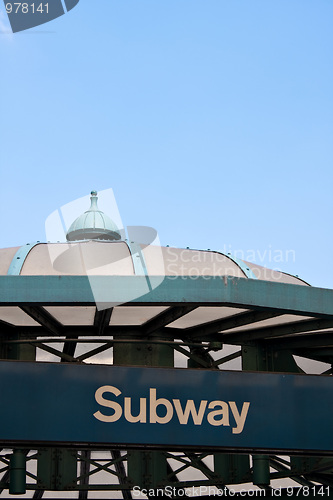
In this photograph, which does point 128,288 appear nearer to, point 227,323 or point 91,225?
point 227,323

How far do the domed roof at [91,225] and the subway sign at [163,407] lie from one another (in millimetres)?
14117

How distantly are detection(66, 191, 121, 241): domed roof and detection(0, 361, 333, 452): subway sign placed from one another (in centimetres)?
1412

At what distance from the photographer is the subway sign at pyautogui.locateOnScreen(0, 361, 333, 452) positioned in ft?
37.6

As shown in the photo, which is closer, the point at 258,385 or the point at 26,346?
the point at 258,385

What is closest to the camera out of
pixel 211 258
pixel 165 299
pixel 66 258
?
pixel 165 299

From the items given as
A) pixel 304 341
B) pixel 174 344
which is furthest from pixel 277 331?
pixel 174 344

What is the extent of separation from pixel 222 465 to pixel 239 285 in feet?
19.6

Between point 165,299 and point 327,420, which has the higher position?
point 165,299

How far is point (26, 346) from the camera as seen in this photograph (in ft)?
49.8

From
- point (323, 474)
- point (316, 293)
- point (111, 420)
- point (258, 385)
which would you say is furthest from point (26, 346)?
point (323, 474)

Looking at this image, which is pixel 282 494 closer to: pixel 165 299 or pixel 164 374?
pixel 164 374

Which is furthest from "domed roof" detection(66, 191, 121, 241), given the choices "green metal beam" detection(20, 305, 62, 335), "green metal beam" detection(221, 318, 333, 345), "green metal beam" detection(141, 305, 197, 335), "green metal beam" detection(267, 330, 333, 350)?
"green metal beam" detection(267, 330, 333, 350)

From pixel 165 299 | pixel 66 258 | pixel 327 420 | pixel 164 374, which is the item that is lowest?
pixel 327 420

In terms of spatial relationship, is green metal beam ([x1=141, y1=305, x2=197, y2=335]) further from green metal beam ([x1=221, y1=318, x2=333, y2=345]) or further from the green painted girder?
green metal beam ([x1=221, y1=318, x2=333, y2=345])
